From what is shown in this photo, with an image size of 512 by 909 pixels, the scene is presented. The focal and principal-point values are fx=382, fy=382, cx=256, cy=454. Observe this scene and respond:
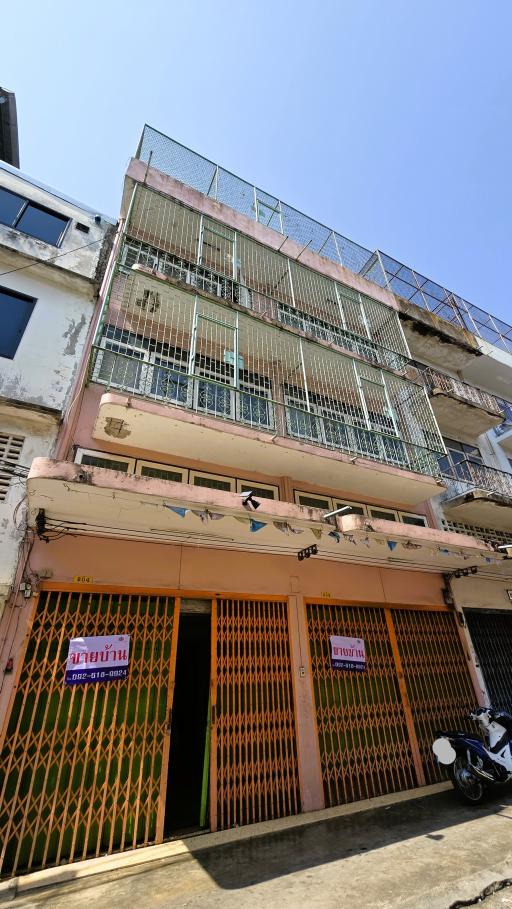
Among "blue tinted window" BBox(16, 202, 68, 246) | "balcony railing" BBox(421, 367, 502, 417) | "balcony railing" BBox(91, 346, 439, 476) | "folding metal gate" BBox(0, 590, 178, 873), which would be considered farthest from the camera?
"balcony railing" BBox(421, 367, 502, 417)

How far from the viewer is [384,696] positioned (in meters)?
6.90

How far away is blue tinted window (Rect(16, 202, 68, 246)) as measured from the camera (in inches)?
299

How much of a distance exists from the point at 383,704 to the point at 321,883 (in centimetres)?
372

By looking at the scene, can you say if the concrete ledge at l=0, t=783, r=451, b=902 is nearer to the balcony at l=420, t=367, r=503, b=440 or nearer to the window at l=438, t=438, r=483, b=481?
the window at l=438, t=438, r=483, b=481

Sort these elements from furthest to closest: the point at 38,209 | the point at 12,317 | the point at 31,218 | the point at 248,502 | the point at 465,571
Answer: the point at 465,571, the point at 38,209, the point at 31,218, the point at 12,317, the point at 248,502

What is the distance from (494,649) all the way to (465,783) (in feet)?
13.6

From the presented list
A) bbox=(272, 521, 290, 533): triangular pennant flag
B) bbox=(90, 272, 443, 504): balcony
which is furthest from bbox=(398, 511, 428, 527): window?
bbox=(272, 521, 290, 533): triangular pennant flag

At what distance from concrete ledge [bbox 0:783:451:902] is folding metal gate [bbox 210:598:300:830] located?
228mm

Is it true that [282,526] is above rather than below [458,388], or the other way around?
below

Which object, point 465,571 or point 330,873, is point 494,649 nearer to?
point 465,571

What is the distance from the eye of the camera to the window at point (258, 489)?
730cm

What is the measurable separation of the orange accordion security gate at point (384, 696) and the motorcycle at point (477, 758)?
2.84 ft

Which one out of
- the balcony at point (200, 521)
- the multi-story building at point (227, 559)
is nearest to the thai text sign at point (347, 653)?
the multi-story building at point (227, 559)

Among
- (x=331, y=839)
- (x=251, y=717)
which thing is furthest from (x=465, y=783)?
(x=251, y=717)
